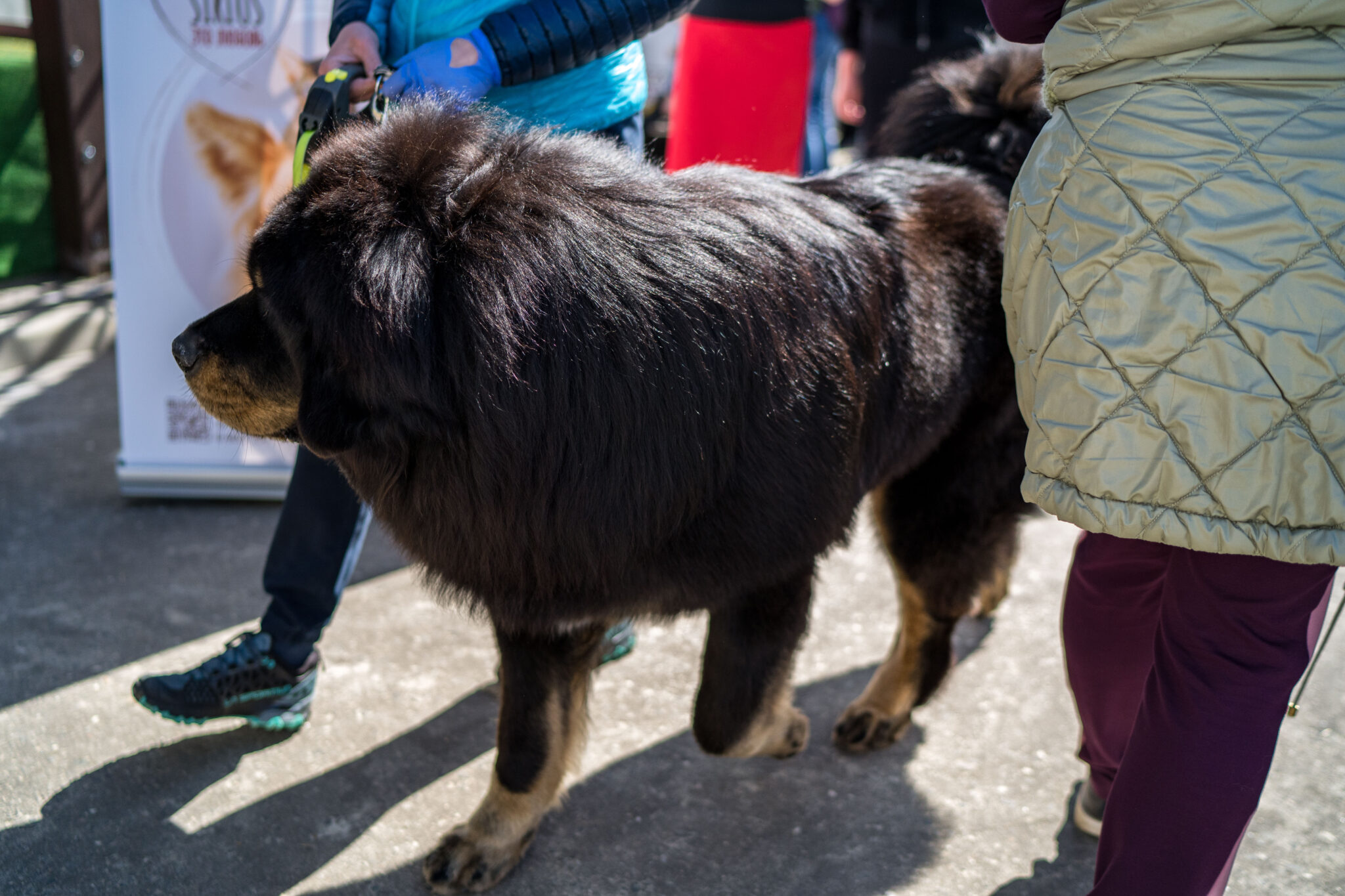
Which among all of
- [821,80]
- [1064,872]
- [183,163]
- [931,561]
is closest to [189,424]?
[183,163]

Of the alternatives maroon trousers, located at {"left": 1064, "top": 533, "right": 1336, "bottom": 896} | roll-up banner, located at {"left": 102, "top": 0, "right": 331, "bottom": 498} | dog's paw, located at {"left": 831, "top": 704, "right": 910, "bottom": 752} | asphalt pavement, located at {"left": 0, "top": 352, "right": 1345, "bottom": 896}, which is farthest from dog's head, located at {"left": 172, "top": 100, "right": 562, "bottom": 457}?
roll-up banner, located at {"left": 102, "top": 0, "right": 331, "bottom": 498}

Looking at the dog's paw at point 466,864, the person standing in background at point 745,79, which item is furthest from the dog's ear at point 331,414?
the person standing in background at point 745,79

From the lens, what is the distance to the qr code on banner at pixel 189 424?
318 cm

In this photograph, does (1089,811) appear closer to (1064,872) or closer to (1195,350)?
(1064,872)

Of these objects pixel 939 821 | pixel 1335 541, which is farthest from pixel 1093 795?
pixel 1335 541

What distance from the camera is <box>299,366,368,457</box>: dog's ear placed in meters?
1.45

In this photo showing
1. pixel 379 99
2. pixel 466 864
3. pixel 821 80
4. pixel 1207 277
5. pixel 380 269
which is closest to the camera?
pixel 1207 277

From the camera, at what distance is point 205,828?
77.4 inches

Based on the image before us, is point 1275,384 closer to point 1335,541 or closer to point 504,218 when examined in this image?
point 1335,541

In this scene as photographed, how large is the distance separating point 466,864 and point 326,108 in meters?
1.35

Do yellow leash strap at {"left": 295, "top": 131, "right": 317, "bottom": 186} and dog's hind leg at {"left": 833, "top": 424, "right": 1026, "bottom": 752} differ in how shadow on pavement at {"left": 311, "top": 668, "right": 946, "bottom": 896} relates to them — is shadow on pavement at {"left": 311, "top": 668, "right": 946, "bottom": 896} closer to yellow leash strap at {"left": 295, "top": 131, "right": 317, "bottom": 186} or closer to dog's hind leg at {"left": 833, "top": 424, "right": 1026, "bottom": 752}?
dog's hind leg at {"left": 833, "top": 424, "right": 1026, "bottom": 752}

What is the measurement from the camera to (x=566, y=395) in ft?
4.81

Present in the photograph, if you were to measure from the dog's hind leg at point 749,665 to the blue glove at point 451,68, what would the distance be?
100 centimetres

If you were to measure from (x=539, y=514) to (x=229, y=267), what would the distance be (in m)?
2.02
